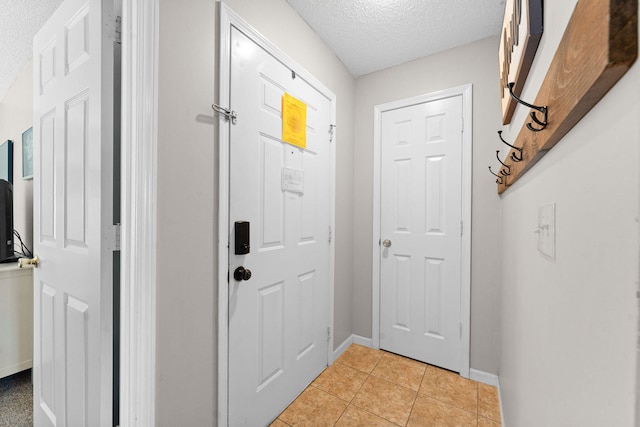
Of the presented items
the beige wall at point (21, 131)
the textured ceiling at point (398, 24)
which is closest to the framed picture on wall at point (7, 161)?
the beige wall at point (21, 131)

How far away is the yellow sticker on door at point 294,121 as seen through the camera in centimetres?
164

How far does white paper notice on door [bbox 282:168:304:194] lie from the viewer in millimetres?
1654

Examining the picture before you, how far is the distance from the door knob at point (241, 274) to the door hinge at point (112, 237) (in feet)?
1.63

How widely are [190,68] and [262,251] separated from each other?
94cm

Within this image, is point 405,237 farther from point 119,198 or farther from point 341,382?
point 119,198

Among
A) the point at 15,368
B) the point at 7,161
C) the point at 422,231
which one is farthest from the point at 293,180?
the point at 7,161

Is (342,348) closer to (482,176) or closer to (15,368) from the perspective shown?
(482,176)

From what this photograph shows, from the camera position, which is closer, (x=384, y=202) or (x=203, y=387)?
(x=203, y=387)

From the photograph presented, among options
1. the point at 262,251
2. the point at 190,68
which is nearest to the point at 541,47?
the point at 190,68

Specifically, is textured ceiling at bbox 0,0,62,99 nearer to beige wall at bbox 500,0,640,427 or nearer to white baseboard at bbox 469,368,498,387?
beige wall at bbox 500,0,640,427

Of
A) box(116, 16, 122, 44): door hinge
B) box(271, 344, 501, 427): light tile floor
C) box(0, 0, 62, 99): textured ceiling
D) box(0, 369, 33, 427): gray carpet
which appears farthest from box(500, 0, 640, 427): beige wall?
box(0, 0, 62, 99): textured ceiling

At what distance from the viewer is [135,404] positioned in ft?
3.18

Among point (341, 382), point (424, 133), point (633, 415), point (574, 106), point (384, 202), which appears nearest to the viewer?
point (633, 415)

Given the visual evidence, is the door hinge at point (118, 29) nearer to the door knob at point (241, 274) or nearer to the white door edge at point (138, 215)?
the white door edge at point (138, 215)
